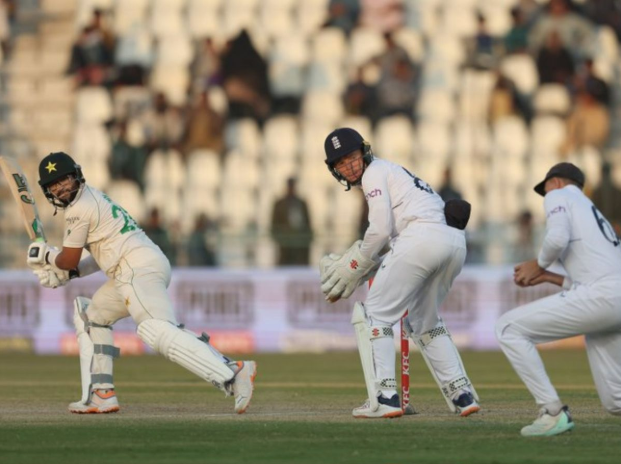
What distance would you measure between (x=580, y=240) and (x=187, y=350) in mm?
2690

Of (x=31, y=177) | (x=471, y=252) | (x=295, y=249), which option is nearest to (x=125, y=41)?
(x=31, y=177)

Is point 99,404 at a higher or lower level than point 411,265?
lower

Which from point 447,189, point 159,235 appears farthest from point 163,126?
point 447,189

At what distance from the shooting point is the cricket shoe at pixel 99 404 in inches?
390

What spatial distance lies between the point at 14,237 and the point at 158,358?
3.26m

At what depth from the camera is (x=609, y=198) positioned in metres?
19.9

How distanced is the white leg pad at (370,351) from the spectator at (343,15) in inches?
573

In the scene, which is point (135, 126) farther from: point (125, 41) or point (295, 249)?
point (295, 249)

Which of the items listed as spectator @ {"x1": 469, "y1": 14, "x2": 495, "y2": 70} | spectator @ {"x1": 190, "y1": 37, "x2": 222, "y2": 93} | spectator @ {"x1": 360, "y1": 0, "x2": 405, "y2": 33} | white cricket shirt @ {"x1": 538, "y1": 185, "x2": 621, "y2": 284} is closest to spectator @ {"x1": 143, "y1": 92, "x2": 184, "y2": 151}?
spectator @ {"x1": 190, "y1": 37, "x2": 222, "y2": 93}

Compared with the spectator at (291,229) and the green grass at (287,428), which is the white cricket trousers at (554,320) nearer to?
the green grass at (287,428)

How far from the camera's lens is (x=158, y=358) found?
18.4 metres

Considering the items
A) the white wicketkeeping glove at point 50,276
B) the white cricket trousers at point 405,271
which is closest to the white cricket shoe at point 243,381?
the white cricket trousers at point 405,271

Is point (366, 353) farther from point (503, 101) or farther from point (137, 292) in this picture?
point (503, 101)

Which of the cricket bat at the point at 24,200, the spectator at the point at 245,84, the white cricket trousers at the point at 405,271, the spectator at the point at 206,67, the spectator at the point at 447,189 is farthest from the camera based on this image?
the spectator at the point at 206,67
